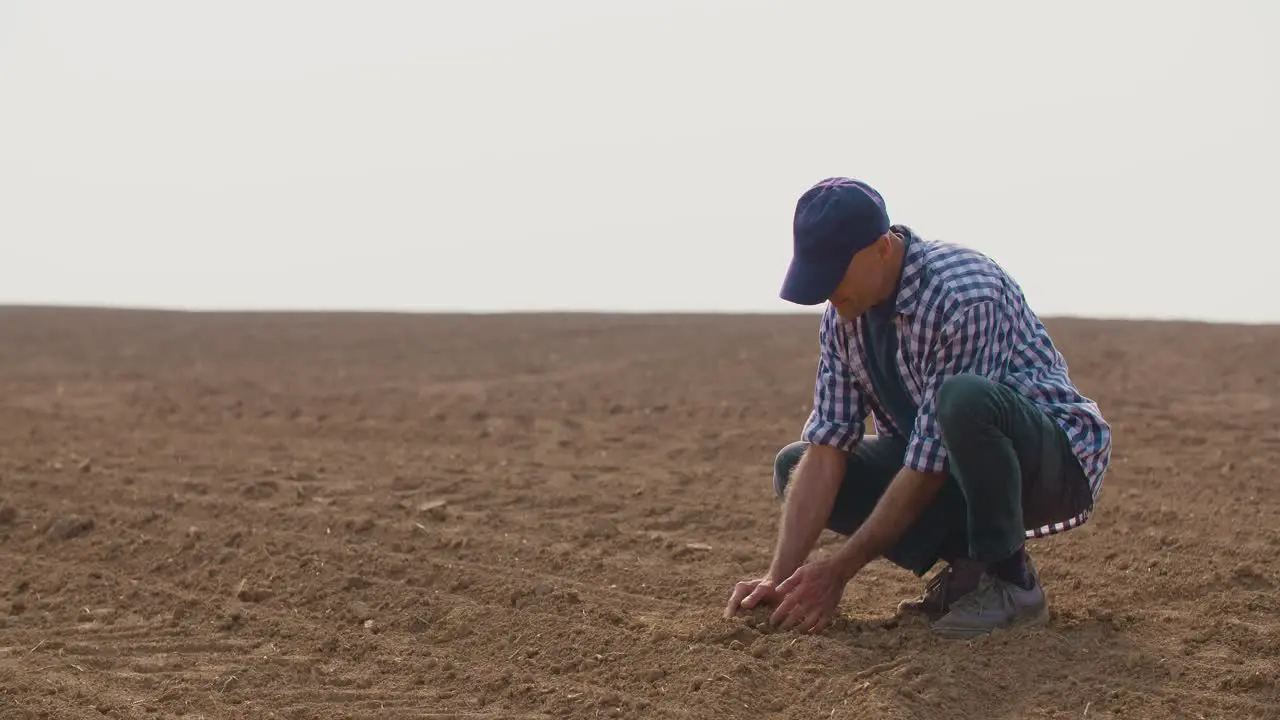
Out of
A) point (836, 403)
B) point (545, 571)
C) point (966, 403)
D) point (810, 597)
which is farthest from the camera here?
point (545, 571)

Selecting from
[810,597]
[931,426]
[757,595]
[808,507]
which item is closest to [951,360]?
[931,426]

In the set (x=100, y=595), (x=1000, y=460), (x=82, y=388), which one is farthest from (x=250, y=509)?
(x=82, y=388)

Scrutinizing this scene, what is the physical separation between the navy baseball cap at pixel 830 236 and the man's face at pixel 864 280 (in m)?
0.02

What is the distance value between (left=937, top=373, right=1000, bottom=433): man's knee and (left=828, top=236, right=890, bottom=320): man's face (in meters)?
0.30

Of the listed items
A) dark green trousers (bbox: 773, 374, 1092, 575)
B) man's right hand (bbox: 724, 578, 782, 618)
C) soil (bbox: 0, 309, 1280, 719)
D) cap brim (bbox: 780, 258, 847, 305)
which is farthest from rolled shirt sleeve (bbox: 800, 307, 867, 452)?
soil (bbox: 0, 309, 1280, 719)

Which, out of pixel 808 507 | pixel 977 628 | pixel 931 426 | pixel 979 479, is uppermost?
pixel 931 426

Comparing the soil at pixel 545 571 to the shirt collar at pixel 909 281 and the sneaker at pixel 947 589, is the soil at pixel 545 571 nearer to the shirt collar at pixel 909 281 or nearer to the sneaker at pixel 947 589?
the sneaker at pixel 947 589

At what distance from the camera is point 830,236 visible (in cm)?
324

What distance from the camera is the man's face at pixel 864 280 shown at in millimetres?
3289

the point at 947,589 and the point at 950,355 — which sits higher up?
the point at 950,355

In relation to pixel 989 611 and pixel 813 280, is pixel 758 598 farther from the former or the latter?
pixel 813 280

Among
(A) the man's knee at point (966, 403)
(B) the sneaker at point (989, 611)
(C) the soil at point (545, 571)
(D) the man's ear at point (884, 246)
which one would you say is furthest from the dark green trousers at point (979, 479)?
(D) the man's ear at point (884, 246)

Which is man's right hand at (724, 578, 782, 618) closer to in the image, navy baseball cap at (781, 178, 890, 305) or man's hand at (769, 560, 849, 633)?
man's hand at (769, 560, 849, 633)

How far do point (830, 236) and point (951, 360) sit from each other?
43 centimetres
